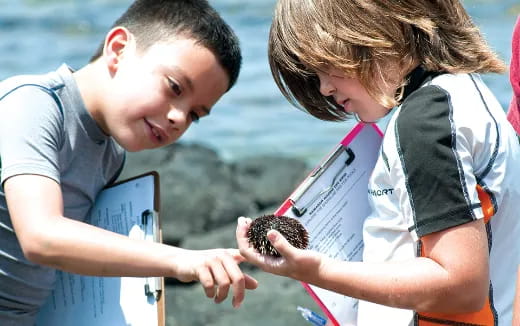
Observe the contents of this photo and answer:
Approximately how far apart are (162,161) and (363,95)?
23.3 ft

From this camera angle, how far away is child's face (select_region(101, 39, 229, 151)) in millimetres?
3541

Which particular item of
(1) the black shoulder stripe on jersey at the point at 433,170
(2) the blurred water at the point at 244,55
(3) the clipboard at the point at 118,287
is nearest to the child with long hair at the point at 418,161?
(1) the black shoulder stripe on jersey at the point at 433,170

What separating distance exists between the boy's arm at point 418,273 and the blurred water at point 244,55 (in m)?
8.71

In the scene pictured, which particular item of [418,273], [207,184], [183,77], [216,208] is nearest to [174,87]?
[183,77]

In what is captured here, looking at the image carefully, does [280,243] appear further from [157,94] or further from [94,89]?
[94,89]

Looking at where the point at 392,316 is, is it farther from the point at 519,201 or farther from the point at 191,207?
the point at 191,207

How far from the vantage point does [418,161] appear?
2.69 m

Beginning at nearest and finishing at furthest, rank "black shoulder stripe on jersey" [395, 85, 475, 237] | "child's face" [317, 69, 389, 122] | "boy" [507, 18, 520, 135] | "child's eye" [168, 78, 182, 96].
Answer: "black shoulder stripe on jersey" [395, 85, 475, 237] < "child's face" [317, 69, 389, 122] < "boy" [507, 18, 520, 135] < "child's eye" [168, 78, 182, 96]

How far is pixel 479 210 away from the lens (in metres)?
2.68

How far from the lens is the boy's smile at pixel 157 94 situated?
3543 millimetres

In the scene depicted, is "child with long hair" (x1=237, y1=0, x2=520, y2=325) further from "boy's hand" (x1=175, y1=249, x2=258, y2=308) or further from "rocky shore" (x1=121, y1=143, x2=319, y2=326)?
"rocky shore" (x1=121, y1=143, x2=319, y2=326)

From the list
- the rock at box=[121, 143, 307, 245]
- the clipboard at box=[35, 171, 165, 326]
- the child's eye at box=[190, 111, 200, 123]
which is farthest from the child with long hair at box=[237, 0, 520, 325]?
the rock at box=[121, 143, 307, 245]

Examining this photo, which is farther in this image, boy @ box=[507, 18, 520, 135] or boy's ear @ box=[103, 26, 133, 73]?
boy's ear @ box=[103, 26, 133, 73]

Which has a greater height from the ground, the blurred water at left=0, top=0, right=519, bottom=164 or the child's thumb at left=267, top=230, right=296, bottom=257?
the child's thumb at left=267, top=230, right=296, bottom=257
